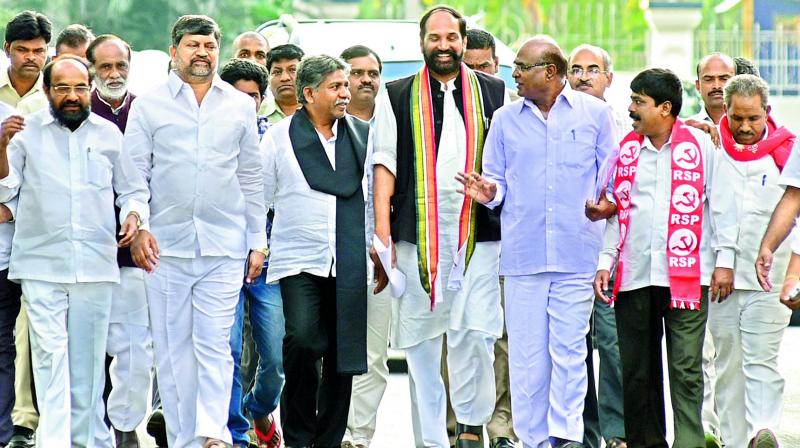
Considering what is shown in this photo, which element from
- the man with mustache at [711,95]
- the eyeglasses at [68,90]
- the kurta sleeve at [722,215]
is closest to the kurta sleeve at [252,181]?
the eyeglasses at [68,90]

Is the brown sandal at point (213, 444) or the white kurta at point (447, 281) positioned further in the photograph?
the white kurta at point (447, 281)

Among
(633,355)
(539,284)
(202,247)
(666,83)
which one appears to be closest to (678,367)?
(633,355)

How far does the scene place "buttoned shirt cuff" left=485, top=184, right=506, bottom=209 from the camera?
9438 millimetres

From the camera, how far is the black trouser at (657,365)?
912cm

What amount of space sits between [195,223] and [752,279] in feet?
9.45

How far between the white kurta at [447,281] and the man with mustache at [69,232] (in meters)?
1.43

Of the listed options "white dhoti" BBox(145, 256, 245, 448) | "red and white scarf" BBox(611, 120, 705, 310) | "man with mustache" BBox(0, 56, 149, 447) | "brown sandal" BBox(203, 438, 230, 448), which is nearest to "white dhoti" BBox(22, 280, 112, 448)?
"man with mustache" BBox(0, 56, 149, 447)

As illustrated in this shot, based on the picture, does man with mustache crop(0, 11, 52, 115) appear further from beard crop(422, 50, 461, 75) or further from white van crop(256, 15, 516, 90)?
white van crop(256, 15, 516, 90)

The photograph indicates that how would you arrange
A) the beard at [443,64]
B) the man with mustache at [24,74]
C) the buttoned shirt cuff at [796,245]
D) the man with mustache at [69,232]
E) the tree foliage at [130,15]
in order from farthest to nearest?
1. the tree foliage at [130,15]
2. the man with mustache at [24,74]
3. the beard at [443,64]
4. the man with mustache at [69,232]
5. the buttoned shirt cuff at [796,245]

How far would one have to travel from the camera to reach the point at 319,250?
949 centimetres

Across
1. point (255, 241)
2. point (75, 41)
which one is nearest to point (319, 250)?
point (255, 241)

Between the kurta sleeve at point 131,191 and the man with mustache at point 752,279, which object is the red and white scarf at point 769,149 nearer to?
the man with mustache at point 752,279

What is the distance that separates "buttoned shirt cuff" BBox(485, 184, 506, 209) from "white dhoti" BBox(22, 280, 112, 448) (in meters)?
1.98

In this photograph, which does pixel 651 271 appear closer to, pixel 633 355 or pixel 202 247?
pixel 633 355
